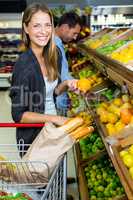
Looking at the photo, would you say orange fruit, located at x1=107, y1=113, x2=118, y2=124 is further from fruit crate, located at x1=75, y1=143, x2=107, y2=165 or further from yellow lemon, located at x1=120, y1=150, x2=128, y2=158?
yellow lemon, located at x1=120, y1=150, x2=128, y2=158

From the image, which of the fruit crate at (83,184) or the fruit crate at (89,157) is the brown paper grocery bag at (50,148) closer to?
A: the fruit crate at (83,184)

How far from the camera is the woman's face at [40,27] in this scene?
2.62 metres

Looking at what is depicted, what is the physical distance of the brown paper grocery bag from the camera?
2.06m

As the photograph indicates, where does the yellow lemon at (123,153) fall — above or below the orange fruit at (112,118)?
below

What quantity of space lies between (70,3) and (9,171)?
389 inches

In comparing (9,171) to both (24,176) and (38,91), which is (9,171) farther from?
(38,91)

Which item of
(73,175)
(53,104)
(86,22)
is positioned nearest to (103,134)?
(53,104)

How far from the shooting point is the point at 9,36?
11.1m

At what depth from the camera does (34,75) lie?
8.68 ft

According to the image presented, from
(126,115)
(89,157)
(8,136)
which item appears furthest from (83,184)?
(8,136)

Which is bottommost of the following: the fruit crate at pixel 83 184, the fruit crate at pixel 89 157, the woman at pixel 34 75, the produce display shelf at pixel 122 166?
the fruit crate at pixel 83 184

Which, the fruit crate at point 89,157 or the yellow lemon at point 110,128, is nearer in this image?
the yellow lemon at point 110,128

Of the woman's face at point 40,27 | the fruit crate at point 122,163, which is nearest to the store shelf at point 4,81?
the woman's face at point 40,27

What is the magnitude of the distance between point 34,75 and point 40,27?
309 millimetres
